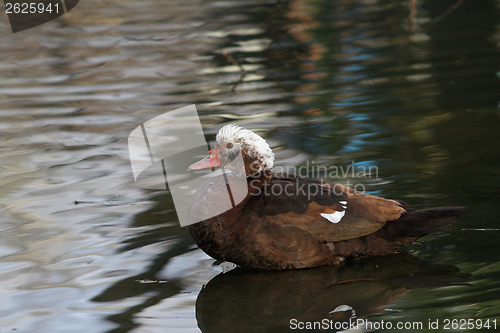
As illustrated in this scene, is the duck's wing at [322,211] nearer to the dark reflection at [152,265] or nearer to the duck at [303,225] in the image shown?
the duck at [303,225]

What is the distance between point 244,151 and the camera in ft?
14.9

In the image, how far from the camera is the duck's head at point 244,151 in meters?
4.50

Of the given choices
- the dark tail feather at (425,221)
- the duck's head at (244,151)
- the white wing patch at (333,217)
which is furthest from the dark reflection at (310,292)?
the duck's head at (244,151)

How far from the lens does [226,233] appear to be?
164 inches

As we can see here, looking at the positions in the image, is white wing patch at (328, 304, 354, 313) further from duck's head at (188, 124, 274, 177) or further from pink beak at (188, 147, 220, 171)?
pink beak at (188, 147, 220, 171)

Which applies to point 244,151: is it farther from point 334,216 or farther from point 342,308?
point 342,308

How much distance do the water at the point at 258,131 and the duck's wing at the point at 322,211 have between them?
0.96ft

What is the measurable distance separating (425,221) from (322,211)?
71 centimetres

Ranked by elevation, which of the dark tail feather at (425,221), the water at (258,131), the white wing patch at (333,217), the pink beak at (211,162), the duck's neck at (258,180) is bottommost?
the water at (258,131)

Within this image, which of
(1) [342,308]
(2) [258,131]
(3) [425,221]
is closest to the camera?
(1) [342,308]

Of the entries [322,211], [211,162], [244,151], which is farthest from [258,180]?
[322,211]

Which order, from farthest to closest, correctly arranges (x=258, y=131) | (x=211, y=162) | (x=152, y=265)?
(x=258, y=131) → (x=211, y=162) → (x=152, y=265)

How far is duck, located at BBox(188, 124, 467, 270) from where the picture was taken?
416 centimetres

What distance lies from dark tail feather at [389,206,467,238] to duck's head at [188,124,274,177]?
1.02m
